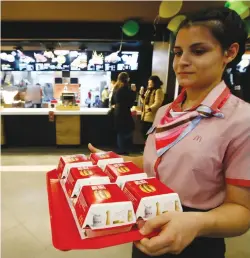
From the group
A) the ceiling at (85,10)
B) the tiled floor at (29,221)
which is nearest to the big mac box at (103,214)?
the tiled floor at (29,221)

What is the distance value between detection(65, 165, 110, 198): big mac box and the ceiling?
4064mm

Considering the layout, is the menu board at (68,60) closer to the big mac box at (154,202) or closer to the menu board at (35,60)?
the menu board at (35,60)

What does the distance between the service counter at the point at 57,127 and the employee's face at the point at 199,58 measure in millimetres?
4377

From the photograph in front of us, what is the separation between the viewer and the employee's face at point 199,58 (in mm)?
724

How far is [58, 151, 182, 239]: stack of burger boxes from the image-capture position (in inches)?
27.0

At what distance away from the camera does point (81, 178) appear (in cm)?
86

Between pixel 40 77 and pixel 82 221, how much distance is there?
7.58m

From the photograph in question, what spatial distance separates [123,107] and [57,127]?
153cm

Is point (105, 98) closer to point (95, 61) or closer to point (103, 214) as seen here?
point (95, 61)

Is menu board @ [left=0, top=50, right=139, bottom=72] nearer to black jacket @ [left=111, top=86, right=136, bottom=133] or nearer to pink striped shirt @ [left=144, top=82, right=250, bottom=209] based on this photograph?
black jacket @ [left=111, top=86, right=136, bottom=133]

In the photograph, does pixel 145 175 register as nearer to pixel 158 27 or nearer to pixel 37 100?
pixel 158 27

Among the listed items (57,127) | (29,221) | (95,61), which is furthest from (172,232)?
(95,61)

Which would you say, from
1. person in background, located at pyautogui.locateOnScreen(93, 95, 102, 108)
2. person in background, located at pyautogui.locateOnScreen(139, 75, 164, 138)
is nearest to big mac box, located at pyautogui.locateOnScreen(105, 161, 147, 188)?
person in background, located at pyautogui.locateOnScreen(139, 75, 164, 138)

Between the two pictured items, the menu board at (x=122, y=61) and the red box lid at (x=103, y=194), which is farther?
the menu board at (x=122, y=61)
